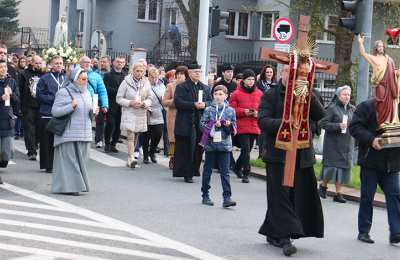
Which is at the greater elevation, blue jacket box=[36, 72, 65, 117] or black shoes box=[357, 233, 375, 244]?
blue jacket box=[36, 72, 65, 117]

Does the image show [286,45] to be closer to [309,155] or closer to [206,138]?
[206,138]

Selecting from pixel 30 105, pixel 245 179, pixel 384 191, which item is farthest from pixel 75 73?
pixel 384 191

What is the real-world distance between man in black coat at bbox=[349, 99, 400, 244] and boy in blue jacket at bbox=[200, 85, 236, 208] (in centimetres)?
233

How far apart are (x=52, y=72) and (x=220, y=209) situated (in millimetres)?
4264

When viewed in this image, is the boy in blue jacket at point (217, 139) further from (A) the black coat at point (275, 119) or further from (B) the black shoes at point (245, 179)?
(A) the black coat at point (275, 119)

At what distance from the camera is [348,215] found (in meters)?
12.4

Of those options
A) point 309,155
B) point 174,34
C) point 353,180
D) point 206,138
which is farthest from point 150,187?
point 174,34

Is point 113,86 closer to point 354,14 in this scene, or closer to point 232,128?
point 354,14

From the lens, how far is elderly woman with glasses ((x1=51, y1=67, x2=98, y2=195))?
498 inches

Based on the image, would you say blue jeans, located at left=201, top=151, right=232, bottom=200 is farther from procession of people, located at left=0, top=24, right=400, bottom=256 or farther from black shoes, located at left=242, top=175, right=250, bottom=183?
black shoes, located at left=242, top=175, right=250, bottom=183

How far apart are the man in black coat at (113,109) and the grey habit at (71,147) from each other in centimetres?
556

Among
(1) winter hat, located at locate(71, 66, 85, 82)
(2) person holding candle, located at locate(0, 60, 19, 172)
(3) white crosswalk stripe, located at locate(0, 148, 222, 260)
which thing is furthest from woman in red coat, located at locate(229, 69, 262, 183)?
Answer: (3) white crosswalk stripe, located at locate(0, 148, 222, 260)

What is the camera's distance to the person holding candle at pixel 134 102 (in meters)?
16.2

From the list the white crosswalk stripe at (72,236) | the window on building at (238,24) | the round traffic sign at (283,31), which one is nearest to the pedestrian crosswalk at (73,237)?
the white crosswalk stripe at (72,236)
